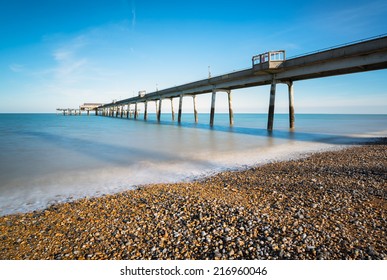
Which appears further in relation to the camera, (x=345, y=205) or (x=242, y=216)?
(x=345, y=205)

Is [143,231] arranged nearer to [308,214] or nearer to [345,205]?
[308,214]

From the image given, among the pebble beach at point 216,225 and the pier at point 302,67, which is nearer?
the pebble beach at point 216,225

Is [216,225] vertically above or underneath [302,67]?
underneath

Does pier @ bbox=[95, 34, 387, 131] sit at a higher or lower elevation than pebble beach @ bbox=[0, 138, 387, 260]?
higher

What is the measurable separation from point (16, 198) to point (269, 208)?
7.48m

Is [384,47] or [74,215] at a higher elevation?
[384,47]

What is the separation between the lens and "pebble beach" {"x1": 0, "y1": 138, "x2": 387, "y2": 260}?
3.33 m

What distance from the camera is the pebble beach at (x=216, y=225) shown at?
10.9 ft

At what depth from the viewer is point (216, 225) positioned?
13.1 feet

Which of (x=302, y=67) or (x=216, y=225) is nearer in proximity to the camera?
(x=216, y=225)

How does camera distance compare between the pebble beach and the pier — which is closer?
the pebble beach

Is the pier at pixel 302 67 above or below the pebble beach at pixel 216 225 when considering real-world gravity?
above

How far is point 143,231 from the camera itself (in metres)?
3.90
